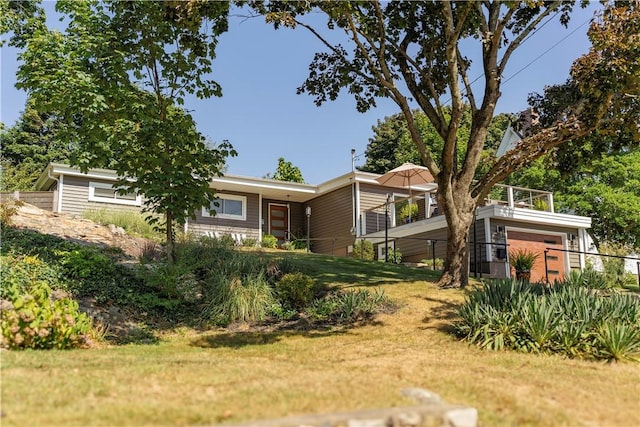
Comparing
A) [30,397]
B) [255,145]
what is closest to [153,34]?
[30,397]

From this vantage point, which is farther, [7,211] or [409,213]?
[409,213]

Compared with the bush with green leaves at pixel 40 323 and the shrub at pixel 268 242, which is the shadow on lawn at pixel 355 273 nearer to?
the shrub at pixel 268 242

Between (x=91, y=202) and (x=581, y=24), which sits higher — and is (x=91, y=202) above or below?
below

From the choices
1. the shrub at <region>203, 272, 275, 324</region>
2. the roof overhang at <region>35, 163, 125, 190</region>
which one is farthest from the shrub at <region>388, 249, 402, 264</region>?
the roof overhang at <region>35, 163, 125, 190</region>

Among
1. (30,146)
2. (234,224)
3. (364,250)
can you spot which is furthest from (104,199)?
A: (30,146)

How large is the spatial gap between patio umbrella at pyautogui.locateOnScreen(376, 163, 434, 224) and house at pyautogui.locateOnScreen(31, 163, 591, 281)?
25.7 inches

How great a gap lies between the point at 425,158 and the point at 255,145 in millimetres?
11947

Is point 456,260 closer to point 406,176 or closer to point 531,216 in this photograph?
point 531,216

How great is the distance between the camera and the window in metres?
21.7

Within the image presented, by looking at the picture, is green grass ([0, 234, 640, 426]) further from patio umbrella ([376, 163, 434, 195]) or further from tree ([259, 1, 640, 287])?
patio umbrella ([376, 163, 434, 195])

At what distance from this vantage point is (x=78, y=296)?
961cm

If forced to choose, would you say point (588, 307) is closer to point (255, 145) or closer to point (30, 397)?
point (30, 397)

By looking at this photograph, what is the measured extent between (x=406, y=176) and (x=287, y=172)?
1237cm

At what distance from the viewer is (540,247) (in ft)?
61.7
